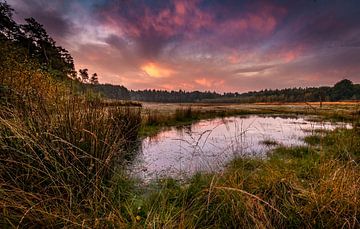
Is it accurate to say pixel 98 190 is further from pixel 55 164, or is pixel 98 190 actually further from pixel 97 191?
pixel 55 164

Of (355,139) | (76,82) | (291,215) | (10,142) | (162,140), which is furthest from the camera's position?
(162,140)

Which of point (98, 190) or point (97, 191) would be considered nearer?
point (98, 190)

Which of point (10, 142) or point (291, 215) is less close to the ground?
point (10, 142)

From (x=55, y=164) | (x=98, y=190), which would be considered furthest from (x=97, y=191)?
(x=55, y=164)

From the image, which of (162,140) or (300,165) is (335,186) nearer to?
(300,165)

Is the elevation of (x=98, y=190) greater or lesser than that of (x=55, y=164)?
lesser

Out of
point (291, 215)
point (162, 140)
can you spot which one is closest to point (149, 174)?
point (291, 215)

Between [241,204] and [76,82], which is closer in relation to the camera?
[241,204]

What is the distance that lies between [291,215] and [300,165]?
3104 millimetres

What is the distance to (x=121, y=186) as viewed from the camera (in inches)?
137

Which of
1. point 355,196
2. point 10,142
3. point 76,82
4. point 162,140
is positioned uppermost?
point 76,82

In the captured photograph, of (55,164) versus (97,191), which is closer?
(55,164)

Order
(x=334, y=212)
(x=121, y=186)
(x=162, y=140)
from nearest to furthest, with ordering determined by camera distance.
A: (x=334, y=212) < (x=121, y=186) < (x=162, y=140)

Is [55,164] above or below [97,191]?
above
